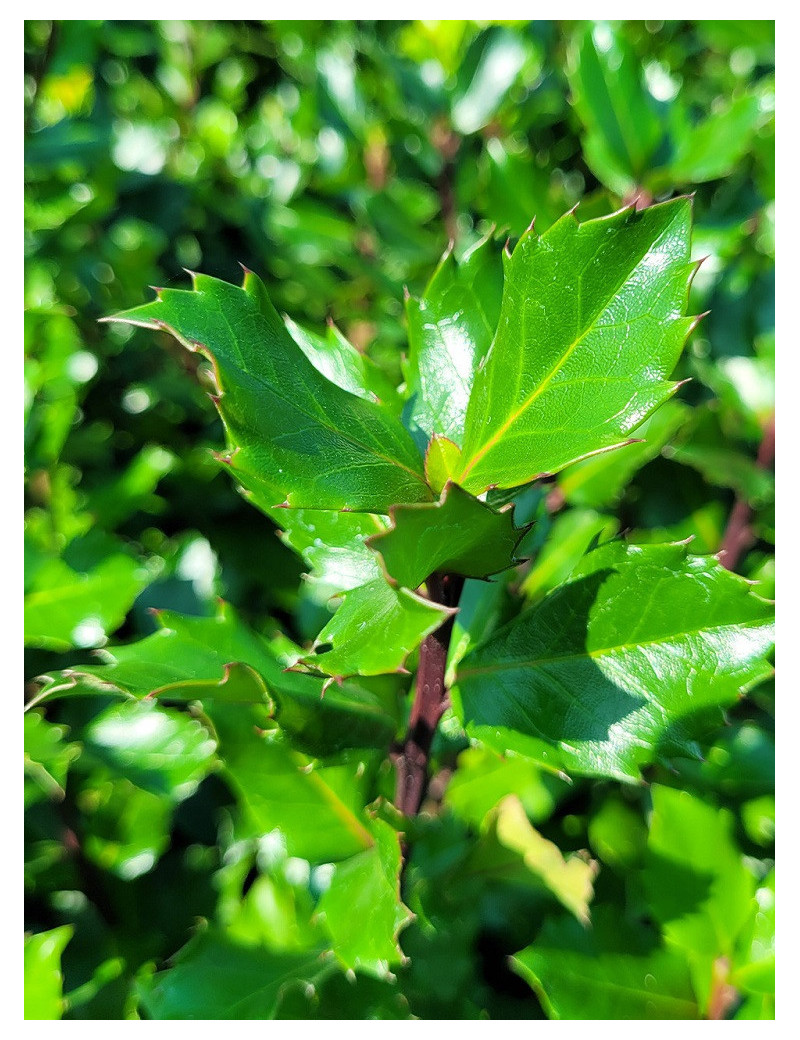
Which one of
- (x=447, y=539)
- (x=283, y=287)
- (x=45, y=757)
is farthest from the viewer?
(x=283, y=287)

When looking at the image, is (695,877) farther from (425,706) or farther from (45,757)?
(45,757)

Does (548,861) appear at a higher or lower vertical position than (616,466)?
lower

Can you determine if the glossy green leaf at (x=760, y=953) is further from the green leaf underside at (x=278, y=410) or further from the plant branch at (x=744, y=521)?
the green leaf underside at (x=278, y=410)

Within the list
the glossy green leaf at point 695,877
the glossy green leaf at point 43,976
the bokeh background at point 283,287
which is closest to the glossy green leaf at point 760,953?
the glossy green leaf at point 695,877

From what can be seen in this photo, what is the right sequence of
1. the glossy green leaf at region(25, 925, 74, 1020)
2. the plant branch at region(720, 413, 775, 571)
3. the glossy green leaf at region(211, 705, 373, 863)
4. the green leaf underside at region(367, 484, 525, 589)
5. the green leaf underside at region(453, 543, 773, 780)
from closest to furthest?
the green leaf underside at region(367, 484, 525, 589), the green leaf underside at region(453, 543, 773, 780), the glossy green leaf at region(211, 705, 373, 863), the glossy green leaf at region(25, 925, 74, 1020), the plant branch at region(720, 413, 775, 571)

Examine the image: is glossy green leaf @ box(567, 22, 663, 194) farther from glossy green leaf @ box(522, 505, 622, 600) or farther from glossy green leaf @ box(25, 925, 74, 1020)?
glossy green leaf @ box(25, 925, 74, 1020)

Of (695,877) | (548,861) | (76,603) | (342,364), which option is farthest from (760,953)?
(76,603)

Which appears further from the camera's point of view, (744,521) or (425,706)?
(744,521)

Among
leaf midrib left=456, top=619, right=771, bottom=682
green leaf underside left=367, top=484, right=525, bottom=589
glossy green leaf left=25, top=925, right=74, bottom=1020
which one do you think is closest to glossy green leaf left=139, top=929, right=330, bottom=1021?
glossy green leaf left=25, top=925, right=74, bottom=1020
